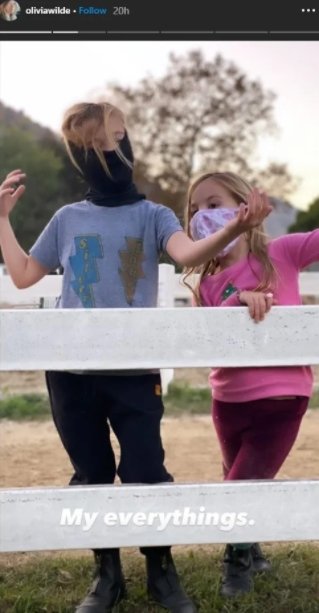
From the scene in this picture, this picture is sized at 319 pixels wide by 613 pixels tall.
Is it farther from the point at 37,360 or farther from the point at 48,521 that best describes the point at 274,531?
the point at 37,360

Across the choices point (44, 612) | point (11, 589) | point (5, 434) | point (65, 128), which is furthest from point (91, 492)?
point (5, 434)

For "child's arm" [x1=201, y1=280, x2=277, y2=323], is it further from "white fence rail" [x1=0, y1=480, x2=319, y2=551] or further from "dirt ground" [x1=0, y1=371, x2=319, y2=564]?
"dirt ground" [x1=0, y1=371, x2=319, y2=564]

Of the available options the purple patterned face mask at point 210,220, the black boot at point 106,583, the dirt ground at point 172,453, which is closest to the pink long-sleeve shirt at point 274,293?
the purple patterned face mask at point 210,220

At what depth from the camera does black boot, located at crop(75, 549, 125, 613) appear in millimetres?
2996

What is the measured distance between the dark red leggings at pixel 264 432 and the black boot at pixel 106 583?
1.55 feet

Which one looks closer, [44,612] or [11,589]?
[44,612]

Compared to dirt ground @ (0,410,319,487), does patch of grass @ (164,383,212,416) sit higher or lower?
lower

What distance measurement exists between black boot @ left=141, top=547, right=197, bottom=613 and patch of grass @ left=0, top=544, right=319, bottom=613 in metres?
0.06

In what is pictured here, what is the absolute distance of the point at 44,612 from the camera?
3.12m

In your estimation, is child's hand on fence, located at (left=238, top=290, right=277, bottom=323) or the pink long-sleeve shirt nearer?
child's hand on fence, located at (left=238, top=290, right=277, bottom=323)

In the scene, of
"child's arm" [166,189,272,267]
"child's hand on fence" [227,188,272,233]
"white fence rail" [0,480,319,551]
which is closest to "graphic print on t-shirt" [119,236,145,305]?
"child's arm" [166,189,272,267]

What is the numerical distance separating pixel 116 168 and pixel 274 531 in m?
1.24

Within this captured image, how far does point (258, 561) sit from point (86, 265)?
4.27ft

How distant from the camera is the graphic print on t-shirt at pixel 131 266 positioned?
3.07 meters
